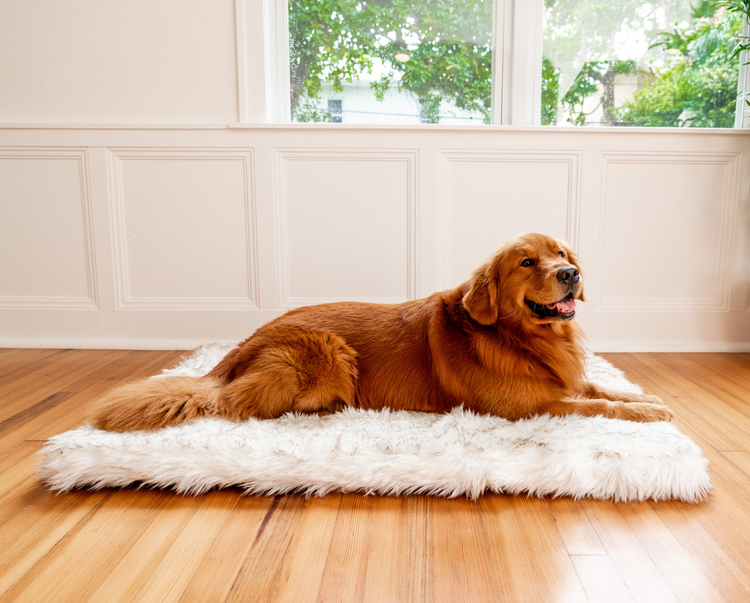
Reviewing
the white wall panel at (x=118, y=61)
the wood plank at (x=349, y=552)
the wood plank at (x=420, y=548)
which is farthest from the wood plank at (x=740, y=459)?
the white wall panel at (x=118, y=61)

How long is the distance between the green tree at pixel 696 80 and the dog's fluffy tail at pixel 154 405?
3.21m

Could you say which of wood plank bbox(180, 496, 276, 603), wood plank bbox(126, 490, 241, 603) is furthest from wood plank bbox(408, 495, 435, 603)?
wood plank bbox(126, 490, 241, 603)

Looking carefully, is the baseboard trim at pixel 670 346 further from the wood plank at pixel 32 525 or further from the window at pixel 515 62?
the wood plank at pixel 32 525

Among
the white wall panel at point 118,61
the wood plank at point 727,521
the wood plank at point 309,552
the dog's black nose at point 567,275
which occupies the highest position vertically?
the white wall panel at point 118,61

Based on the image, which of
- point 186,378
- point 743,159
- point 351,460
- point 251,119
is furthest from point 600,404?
→ point 251,119

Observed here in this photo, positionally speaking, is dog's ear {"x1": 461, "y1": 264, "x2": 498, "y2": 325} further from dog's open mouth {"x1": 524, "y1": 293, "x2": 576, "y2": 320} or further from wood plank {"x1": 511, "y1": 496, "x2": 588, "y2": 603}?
wood plank {"x1": 511, "y1": 496, "x2": 588, "y2": 603}

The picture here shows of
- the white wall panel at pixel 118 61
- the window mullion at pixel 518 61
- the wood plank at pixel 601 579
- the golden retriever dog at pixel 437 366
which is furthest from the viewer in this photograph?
the window mullion at pixel 518 61

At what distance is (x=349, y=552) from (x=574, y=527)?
23.4 inches

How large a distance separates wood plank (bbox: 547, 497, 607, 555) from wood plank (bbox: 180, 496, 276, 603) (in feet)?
2.63

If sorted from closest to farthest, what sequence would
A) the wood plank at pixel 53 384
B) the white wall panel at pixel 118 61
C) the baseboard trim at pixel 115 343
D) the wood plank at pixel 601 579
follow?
the wood plank at pixel 601 579, the wood plank at pixel 53 384, the white wall panel at pixel 118 61, the baseboard trim at pixel 115 343

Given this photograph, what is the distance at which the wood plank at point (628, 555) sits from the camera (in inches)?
44.6

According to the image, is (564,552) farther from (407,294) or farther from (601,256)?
(601,256)

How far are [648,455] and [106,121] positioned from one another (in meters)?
3.51

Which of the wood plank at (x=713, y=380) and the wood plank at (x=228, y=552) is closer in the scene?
the wood plank at (x=228, y=552)
